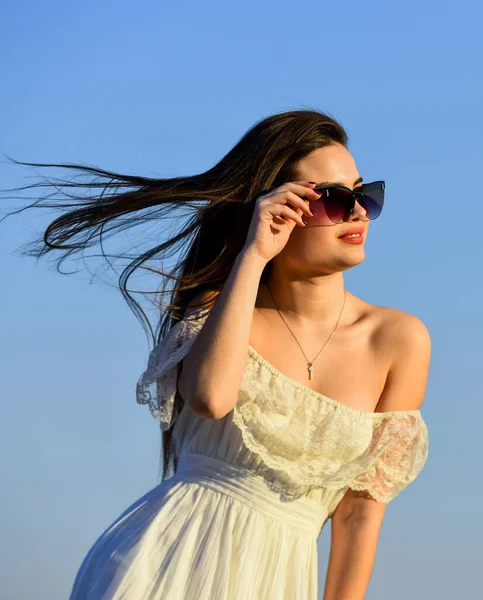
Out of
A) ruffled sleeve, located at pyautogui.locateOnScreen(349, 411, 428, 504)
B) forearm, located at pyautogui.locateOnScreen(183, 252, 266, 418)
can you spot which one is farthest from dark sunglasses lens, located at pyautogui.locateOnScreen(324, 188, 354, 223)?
ruffled sleeve, located at pyautogui.locateOnScreen(349, 411, 428, 504)

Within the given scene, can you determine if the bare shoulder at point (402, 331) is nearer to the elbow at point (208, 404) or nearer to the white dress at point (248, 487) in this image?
the white dress at point (248, 487)

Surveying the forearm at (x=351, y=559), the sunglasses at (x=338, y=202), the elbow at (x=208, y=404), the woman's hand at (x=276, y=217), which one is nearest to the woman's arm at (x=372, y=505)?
the forearm at (x=351, y=559)

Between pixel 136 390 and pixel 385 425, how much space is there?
103 centimetres

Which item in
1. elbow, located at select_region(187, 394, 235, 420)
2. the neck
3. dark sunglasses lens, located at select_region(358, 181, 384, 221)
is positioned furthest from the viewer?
the neck

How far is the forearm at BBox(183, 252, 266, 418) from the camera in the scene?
4480mm

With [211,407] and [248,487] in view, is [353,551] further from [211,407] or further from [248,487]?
[211,407]

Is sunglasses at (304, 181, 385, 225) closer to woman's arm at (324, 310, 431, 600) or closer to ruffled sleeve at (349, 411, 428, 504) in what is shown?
woman's arm at (324, 310, 431, 600)

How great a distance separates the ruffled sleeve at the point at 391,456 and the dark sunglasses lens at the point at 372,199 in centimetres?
83

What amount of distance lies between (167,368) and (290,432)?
55cm

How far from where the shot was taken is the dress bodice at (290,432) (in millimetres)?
4707

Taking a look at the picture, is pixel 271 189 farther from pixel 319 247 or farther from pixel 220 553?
pixel 220 553

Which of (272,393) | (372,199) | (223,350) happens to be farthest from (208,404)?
(372,199)

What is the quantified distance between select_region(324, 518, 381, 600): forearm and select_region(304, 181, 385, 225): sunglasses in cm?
124

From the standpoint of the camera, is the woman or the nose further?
the nose
